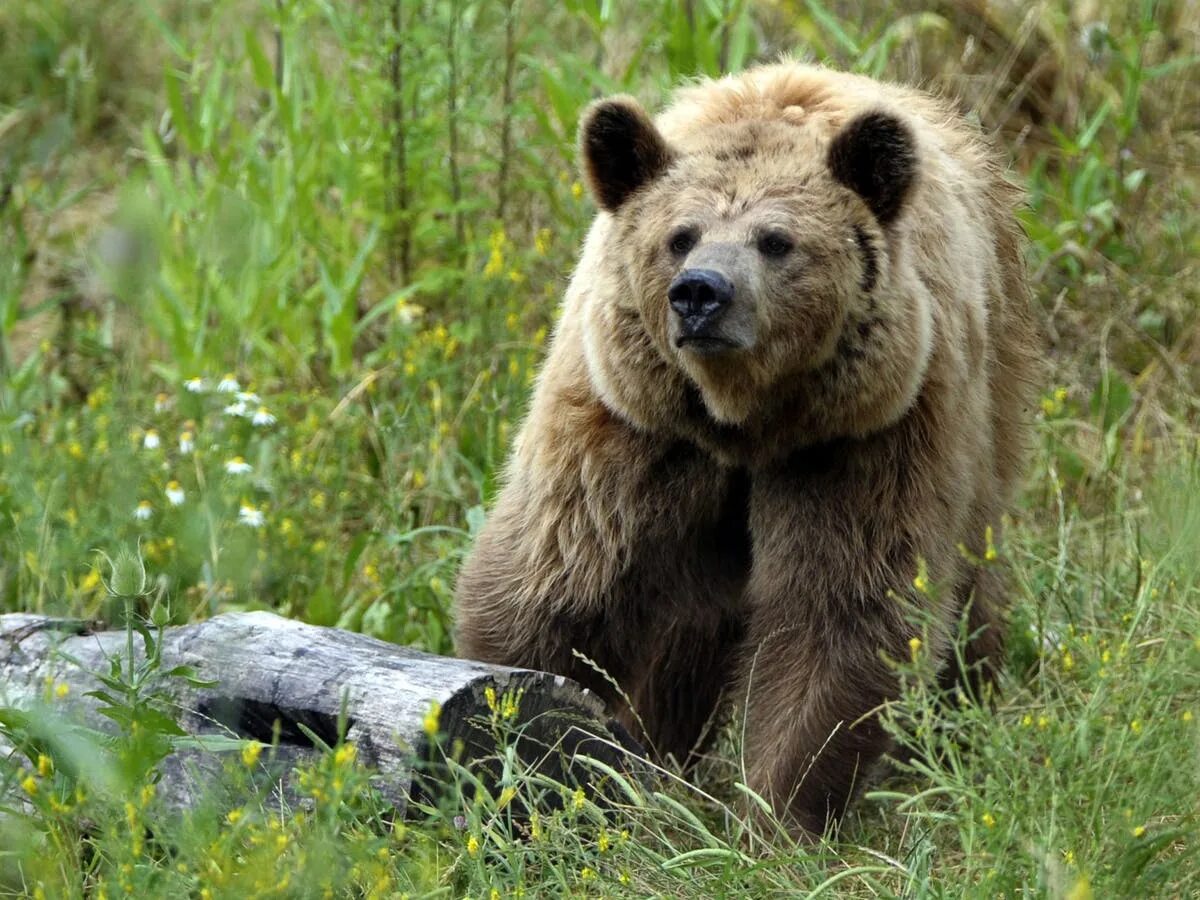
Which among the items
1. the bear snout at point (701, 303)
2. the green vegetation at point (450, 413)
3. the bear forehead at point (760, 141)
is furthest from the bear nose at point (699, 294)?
the green vegetation at point (450, 413)

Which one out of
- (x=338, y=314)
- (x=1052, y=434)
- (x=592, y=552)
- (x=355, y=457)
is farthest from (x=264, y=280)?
(x=1052, y=434)

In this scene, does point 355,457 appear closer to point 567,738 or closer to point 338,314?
point 338,314

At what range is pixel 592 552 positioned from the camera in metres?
4.46

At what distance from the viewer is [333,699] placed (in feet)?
12.4

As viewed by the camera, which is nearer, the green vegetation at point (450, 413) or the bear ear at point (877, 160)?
the green vegetation at point (450, 413)

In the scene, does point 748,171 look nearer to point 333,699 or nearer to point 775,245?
point 775,245

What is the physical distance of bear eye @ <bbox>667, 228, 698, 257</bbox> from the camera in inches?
164

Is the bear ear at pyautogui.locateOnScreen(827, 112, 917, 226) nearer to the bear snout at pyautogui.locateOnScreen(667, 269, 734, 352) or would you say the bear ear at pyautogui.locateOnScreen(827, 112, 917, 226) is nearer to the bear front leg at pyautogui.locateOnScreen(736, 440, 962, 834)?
the bear snout at pyautogui.locateOnScreen(667, 269, 734, 352)

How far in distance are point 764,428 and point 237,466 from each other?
1985mm

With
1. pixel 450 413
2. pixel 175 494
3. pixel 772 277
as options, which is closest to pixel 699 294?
pixel 772 277

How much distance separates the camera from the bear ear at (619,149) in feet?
14.2

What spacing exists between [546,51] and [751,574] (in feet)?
15.9

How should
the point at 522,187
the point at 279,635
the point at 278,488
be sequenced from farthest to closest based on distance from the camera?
the point at 522,187
the point at 278,488
the point at 279,635

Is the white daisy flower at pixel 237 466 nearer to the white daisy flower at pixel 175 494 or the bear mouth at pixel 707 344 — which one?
the white daisy flower at pixel 175 494
